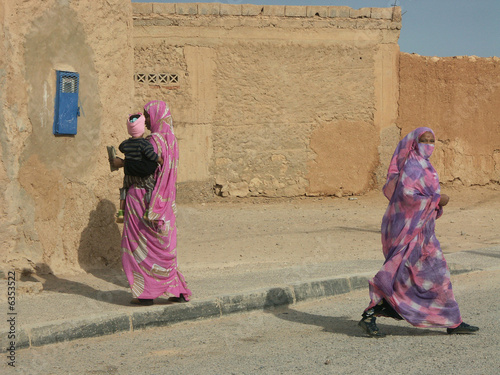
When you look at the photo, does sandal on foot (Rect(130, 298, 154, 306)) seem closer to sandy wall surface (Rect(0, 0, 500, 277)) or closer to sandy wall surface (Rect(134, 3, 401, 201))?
sandy wall surface (Rect(0, 0, 500, 277))

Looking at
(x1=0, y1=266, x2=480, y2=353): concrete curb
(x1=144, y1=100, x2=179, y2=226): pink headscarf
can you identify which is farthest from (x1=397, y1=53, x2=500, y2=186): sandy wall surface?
(x1=144, y1=100, x2=179, y2=226): pink headscarf

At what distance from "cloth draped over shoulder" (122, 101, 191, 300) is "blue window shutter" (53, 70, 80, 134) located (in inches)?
50.0

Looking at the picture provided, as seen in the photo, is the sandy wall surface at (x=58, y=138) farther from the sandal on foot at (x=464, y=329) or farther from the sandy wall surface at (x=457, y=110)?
the sandy wall surface at (x=457, y=110)

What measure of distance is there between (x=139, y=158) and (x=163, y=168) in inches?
8.2

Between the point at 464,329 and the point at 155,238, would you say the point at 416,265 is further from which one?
the point at 155,238

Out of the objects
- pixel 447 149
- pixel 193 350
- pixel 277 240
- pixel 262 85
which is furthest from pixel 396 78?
pixel 193 350

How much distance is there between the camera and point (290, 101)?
12.9 m

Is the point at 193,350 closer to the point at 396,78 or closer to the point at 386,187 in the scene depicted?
the point at 386,187

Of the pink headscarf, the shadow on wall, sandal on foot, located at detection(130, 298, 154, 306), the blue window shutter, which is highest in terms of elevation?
the blue window shutter

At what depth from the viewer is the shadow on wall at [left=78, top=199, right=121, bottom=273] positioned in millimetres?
6441

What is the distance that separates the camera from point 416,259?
464 cm

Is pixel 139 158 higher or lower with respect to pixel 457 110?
lower

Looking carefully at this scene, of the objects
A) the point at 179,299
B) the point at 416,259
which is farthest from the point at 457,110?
the point at 179,299

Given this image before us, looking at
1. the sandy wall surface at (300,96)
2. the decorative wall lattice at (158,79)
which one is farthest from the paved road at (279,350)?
the decorative wall lattice at (158,79)
